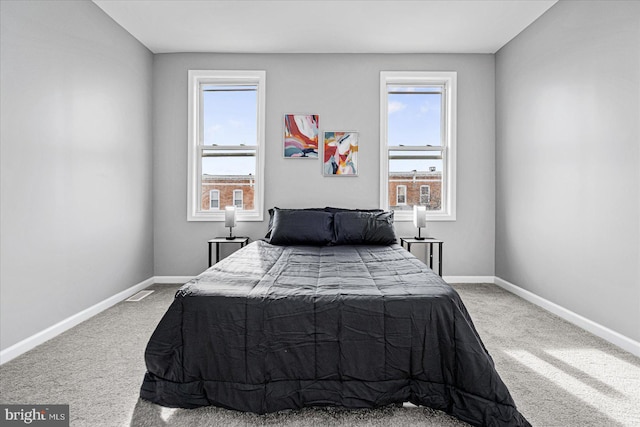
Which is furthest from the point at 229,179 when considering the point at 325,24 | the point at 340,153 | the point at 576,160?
the point at 576,160

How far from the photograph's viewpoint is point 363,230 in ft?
11.9

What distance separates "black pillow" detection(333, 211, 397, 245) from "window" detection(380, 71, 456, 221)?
82cm

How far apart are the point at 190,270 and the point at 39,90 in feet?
8.10

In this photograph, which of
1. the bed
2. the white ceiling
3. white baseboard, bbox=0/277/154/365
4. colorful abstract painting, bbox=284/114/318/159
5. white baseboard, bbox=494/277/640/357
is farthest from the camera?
colorful abstract painting, bbox=284/114/318/159

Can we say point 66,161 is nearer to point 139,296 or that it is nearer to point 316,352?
point 139,296

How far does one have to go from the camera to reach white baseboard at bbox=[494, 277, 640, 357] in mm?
2471

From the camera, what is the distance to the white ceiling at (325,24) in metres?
3.28

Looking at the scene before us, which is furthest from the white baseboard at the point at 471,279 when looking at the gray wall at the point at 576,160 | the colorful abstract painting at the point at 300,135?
the colorful abstract painting at the point at 300,135

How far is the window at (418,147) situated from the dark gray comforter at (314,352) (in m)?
2.85

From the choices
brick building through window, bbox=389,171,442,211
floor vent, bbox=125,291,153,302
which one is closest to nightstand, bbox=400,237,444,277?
brick building through window, bbox=389,171,442,211

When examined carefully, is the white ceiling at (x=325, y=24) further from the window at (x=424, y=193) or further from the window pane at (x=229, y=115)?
the window at (x=424, y=193)

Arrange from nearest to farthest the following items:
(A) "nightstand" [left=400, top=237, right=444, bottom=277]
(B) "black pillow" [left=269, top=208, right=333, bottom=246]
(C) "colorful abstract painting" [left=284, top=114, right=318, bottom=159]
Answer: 1. (B) "black pillow" [left=269, top=208, right=333, bottom=246]
2. (A) "nightstand" [left=400, top=237, right=444, bottom=277]
3. (C) "colorful abstract painting" [left=284, top=114, right=318, bottom=159]

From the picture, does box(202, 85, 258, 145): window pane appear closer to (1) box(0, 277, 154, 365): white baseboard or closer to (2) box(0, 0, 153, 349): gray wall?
(2) box(0, 0, 153, 349): gray wall

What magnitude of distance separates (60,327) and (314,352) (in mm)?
2316
